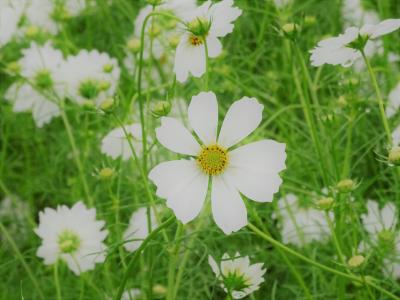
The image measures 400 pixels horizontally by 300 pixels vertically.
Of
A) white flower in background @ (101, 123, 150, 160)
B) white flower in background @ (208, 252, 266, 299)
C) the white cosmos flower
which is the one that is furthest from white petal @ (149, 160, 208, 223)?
white flower in background @ (101, 123, 150, 160)

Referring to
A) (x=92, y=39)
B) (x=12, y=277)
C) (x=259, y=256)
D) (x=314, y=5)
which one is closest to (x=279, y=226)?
(x=259, y=256)

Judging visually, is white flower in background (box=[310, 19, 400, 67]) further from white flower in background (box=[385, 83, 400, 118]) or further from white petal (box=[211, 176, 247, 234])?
white flower in background (box=[385, 83, 400, 118])

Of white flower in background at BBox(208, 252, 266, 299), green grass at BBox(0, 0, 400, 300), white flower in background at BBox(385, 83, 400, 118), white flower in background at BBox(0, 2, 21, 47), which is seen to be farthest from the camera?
white flower in background at BBox(0, 2, 21, 47)

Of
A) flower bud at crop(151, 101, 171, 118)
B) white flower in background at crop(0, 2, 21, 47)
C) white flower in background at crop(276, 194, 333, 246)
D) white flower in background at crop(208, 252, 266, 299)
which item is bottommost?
white flower in background at crop(276, 194, 333, 246)

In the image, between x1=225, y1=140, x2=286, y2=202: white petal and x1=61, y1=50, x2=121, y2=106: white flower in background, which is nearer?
x1=225, y1=140, x2=286, y2=202: white petal

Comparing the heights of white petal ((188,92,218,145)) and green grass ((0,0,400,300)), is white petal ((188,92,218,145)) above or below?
above

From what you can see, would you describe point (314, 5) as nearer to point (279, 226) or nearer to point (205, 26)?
point (279, 226)
